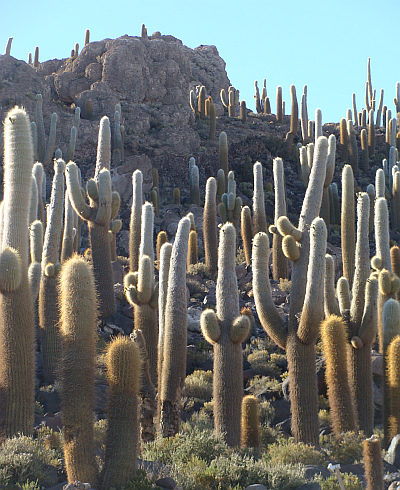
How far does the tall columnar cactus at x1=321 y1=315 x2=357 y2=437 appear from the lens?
960cm

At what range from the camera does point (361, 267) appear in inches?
476

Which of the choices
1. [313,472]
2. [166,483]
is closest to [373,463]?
[313,472]

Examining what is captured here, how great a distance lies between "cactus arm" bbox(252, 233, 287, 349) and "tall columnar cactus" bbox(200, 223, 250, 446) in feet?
2.44

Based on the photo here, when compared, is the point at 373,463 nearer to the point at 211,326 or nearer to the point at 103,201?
the point at 211,326

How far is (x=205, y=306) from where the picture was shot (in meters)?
16.3

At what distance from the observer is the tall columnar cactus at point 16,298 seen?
7961 mm

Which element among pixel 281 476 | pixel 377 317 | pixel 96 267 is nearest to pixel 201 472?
pixel 281 476

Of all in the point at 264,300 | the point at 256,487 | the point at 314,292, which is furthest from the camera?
the point at 264,300

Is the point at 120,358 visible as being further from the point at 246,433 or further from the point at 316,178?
the point at 316,178

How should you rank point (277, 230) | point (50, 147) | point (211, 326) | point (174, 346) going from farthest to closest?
point (50, 147), point (277, 230), point (174, 346), point (211, 326)

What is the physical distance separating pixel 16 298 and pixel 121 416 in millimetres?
2503

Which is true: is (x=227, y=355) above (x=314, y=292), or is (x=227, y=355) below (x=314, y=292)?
below

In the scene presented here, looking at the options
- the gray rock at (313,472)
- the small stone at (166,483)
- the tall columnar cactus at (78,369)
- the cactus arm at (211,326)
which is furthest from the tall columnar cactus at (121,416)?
the gray rock at (313,472)

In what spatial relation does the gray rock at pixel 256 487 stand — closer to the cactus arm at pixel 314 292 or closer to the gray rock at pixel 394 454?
the gray rock at pixel 394 454
